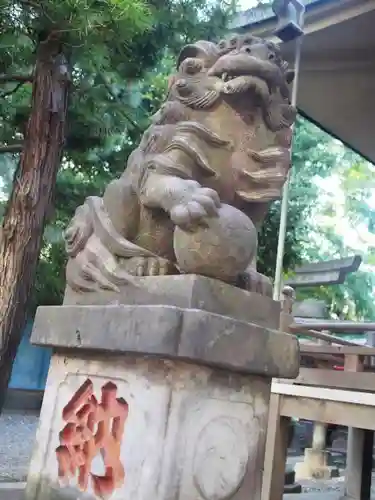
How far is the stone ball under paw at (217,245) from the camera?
1.58m

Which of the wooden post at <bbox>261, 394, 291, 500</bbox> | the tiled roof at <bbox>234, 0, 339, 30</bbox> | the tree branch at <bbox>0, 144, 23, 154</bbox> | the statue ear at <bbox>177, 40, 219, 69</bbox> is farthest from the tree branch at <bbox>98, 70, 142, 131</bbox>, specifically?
the wooden post at <bbox>261, 394, 291, 500</bbox>

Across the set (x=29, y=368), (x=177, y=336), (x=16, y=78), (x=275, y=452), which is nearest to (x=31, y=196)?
(x=16, y=78)

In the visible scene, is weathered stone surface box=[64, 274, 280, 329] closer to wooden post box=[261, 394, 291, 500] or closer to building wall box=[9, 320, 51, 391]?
wooden post box=[261, 394, 291, 500]

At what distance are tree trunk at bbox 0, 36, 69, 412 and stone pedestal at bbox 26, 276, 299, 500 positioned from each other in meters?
1.71

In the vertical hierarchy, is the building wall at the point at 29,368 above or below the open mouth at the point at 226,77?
below

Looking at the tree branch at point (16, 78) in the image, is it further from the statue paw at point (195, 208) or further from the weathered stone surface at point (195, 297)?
the statue paw at point (195, 208)

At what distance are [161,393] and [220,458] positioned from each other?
25cm

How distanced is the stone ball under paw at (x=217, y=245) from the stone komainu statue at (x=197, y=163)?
34mm

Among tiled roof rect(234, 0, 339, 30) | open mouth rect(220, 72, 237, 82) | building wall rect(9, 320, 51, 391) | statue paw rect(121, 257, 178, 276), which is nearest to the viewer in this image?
statue paw rect(121, 257, 178, 276)

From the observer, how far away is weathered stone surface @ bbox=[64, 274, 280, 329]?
1.57 meters

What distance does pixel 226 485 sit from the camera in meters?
1.52

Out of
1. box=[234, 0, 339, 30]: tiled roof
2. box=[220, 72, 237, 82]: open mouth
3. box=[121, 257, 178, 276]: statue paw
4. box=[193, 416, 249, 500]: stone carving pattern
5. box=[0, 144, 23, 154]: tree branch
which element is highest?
box=[234, 0, 339, 30]: tiled roof

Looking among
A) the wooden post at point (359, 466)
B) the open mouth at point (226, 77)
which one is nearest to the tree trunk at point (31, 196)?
the open mouth at point (226, 77)

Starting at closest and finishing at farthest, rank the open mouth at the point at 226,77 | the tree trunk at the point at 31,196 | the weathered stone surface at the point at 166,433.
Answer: the weathered stone surface at the point at 166,433, the open mouth at the point at 226,77, the tree trunk at the point at 31,196
